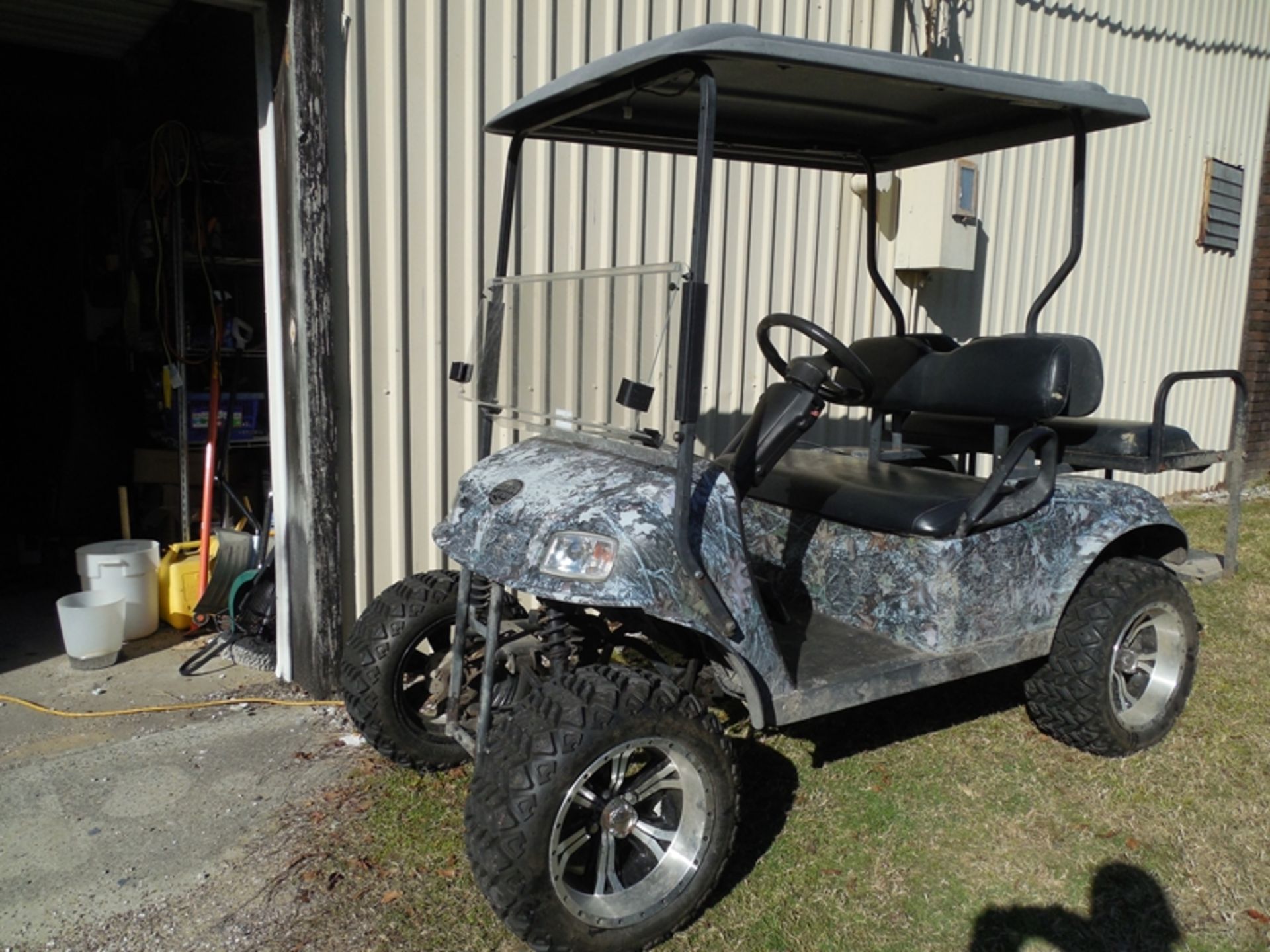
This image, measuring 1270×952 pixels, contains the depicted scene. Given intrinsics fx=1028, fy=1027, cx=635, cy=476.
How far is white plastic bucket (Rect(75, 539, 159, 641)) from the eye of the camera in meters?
4.90

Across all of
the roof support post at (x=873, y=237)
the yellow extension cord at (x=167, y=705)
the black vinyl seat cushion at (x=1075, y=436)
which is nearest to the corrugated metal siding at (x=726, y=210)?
the yellow extension cord at (x=167, y=705)

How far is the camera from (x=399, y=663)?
11.2ft

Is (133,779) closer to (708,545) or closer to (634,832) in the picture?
(634,832)

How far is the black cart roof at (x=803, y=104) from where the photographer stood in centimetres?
263

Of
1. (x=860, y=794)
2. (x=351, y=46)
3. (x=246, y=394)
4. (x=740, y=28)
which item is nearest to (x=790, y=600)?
(x=860, y=794)

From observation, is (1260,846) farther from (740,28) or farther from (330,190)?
(330,190)

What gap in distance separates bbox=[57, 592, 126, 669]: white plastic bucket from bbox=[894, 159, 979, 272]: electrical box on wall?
473 cm

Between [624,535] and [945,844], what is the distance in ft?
5.12

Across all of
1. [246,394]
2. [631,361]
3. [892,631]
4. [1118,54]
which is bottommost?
[892,631]

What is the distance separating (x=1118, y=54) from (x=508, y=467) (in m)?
6.99

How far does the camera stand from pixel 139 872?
3064 mm

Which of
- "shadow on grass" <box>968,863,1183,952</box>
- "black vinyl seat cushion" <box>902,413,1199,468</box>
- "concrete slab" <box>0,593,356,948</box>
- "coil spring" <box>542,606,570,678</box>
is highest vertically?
"black vinyl seat cushion" <box>902,413,1199,468</box>

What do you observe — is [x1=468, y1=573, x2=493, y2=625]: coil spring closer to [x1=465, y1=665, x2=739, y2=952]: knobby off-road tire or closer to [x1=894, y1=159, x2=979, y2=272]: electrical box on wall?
[x1=465, y1=665, x2=739, y2=952]: knobby off-road tire

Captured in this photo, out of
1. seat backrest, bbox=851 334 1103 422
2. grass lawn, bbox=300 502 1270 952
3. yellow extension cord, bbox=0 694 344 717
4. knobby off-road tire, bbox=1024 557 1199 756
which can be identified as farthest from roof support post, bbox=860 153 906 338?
yellow extension cord, bbox=0 694 344 717
